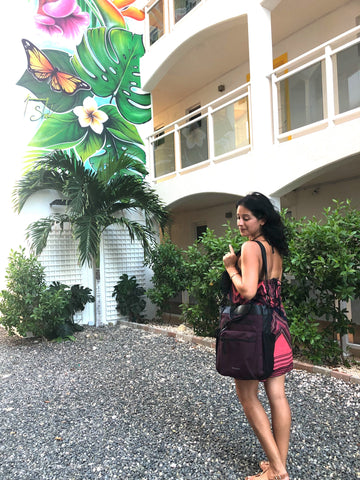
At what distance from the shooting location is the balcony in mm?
5438

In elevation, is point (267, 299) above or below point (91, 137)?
below

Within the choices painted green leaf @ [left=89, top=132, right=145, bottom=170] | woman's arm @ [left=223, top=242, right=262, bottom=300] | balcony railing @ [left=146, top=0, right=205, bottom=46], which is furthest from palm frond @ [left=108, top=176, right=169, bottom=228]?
woman's arm @ [left=223, top=242, right=262, bottom=300]

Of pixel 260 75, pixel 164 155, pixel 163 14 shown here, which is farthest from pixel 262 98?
pixel 163 14

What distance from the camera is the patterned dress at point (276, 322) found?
79.9 inches

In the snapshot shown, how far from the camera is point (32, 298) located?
6223mm

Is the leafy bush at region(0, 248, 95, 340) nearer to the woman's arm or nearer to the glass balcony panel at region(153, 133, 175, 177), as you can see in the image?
the glass balcony panel at region(153, 133, 175, 177)

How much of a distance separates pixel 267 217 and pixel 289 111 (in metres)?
5.01

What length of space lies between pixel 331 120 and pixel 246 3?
3257 mm

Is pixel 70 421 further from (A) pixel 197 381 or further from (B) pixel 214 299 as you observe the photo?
(B) pixel 214 299

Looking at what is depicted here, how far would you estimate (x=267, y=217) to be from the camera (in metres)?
2.18

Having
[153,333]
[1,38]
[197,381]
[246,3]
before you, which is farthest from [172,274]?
[1,38]

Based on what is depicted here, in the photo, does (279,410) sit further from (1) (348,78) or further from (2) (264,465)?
(1) (348,78)

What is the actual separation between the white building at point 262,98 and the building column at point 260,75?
0.02 metres

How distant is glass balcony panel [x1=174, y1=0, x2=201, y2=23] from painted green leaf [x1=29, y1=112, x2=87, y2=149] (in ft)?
11.5
